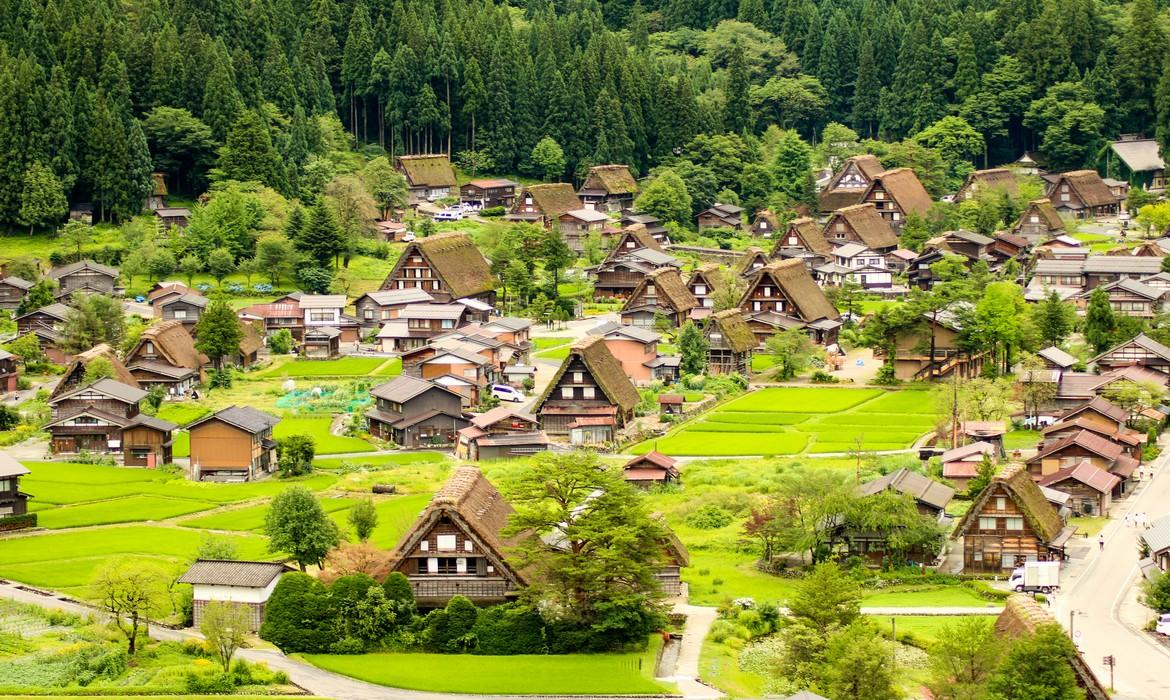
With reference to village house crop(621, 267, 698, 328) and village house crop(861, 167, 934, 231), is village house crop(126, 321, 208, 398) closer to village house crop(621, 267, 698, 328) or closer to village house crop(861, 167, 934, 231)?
village house crop(621, 267, 698, 328)

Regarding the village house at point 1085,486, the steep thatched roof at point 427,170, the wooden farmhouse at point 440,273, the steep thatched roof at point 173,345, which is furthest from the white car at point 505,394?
the steep thatched roof at point 427,170

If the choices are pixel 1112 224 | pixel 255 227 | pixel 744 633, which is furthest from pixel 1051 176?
pixel 744 633

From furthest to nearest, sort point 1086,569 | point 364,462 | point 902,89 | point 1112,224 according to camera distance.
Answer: point 902,89, point 1112,224, point 364,462, point 1086,569

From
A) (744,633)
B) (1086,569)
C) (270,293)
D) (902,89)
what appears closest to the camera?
(744,633)

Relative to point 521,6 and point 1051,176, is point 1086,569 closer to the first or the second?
point 1051,176

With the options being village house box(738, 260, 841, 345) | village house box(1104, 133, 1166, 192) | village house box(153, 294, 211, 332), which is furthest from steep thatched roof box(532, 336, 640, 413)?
village house box(1104, 133, 1166, 192)

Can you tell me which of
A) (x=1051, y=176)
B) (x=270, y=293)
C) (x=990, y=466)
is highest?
(x=1051, y=176)
